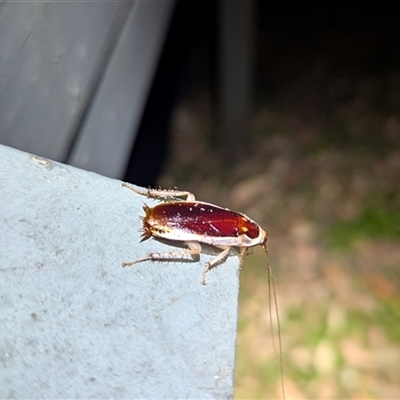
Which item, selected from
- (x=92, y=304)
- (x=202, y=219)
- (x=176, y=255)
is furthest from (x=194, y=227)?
(x=92, y=304)

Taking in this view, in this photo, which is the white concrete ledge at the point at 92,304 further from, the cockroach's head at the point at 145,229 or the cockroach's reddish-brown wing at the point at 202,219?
the cockroach's reddish-brown wing at the point at 202,219

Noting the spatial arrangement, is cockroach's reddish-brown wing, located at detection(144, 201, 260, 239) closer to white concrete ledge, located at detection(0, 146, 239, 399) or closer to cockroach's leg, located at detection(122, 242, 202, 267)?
cockroach's leg, located at detection(122, 242, 202, 267)

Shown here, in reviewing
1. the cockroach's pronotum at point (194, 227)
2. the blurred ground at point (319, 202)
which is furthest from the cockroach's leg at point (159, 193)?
the blurred ground at point (319, 202)

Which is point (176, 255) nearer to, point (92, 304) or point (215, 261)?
point (215, 261)

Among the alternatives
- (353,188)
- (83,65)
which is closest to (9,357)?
(83,65)

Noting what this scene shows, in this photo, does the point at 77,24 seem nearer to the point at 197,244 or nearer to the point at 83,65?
the point at 83,65

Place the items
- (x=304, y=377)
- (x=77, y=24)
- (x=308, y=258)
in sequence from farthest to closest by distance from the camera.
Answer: (x=308, y=258), (x=304, y=377), (x=77, y=24)
